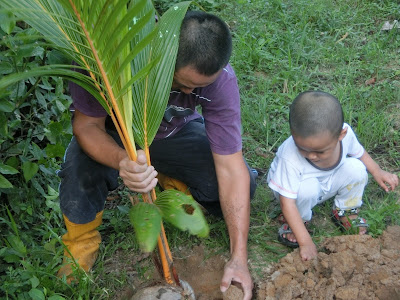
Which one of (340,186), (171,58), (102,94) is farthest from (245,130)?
(102,94)

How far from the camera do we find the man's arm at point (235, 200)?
2395mm

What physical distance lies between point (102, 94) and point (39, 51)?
32.0 inches

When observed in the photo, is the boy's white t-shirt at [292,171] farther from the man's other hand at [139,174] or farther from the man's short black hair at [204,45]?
the man's other hand at [139,174]

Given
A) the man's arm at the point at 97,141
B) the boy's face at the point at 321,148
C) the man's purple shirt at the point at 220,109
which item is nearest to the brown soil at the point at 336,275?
the boy's face at the point at 321,148

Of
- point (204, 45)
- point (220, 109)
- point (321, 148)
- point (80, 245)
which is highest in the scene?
point (204, 45)

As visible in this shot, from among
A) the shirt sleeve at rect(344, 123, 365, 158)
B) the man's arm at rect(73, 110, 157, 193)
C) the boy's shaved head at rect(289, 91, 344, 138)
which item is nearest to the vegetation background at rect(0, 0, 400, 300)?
the man's arm at rect(73, 110, 157, 193)

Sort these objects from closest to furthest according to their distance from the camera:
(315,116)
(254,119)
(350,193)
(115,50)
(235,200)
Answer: (115,50) < (315,116) < (235,200) < (350,193) < (254,119)

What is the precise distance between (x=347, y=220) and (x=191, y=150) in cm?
91

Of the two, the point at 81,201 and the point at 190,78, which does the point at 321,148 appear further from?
the point at 81,201

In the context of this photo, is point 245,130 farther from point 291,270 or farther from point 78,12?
point 78,12

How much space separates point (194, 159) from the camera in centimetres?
279

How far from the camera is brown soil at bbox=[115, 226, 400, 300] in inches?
87.1

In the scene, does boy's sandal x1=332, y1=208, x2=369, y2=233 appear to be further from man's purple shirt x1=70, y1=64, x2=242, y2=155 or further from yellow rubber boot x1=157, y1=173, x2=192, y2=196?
yellow rubber boot x1=157, y1=173, x2=192, y2=196

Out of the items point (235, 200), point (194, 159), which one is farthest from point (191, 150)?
point (235, 200)
